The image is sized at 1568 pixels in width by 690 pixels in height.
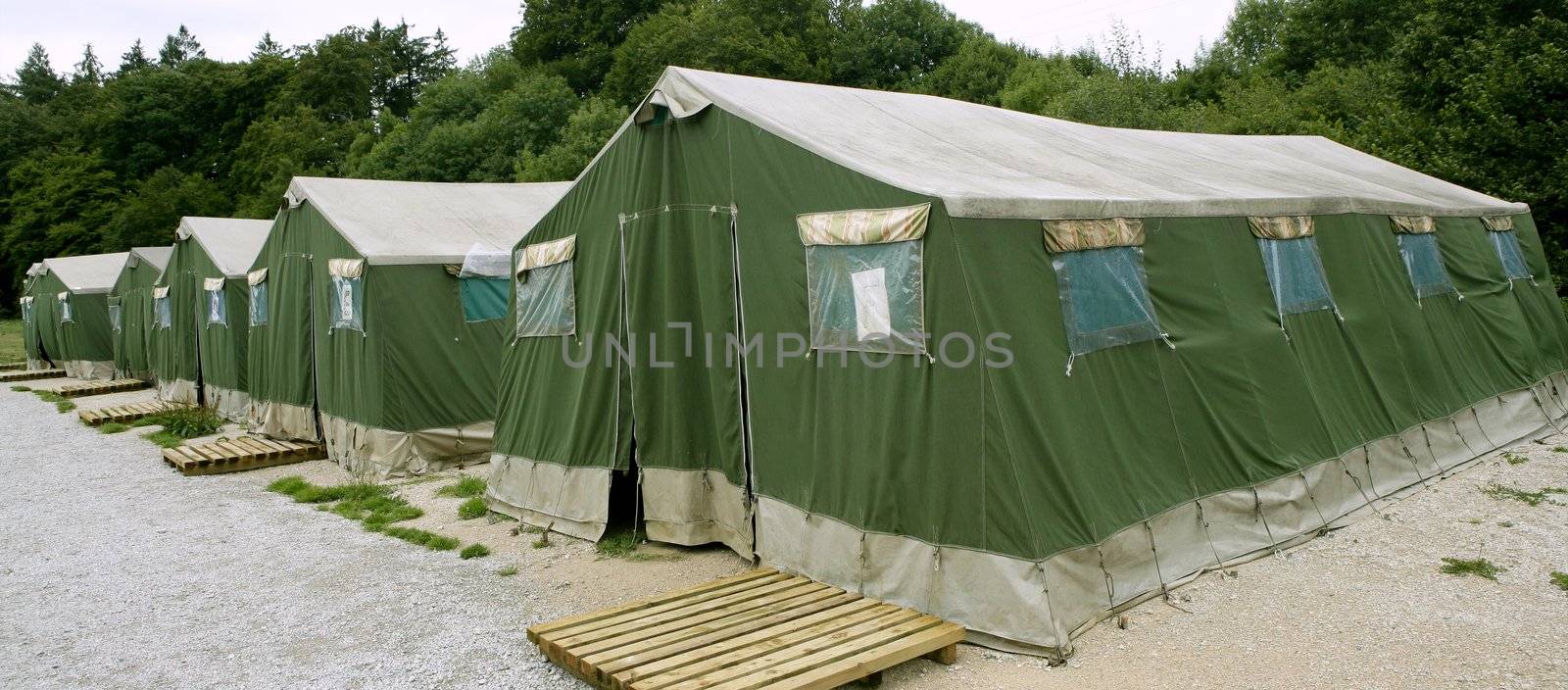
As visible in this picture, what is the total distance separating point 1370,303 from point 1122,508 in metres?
4.15

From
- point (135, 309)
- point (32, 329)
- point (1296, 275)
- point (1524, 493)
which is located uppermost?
point (1296, 275)

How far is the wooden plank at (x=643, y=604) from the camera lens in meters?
5.05

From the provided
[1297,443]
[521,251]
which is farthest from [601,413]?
[1297,443]

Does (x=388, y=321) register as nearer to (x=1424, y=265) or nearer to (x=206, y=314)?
(x=206, y=314)

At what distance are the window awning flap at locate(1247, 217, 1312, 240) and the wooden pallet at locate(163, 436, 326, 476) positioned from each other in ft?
33.5

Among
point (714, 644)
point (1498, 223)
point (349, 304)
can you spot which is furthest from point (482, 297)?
point (1498, 223)

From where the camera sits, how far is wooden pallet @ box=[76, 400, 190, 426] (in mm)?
15492

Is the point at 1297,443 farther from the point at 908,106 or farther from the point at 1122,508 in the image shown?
the point at 908,106

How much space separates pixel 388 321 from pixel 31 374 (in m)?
20.8

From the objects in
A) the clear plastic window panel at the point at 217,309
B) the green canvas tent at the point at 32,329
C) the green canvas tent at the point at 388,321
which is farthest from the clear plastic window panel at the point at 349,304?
the green canvas tent at the point at 32,329

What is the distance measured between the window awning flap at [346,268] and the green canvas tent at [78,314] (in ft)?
53.2

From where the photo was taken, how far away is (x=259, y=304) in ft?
43.8

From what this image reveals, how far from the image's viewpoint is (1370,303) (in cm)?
788

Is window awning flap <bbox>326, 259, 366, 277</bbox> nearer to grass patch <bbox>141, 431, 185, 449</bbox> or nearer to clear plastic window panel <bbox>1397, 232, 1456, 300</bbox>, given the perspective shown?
grass patch <bbox>141, 431, 185, 449</bbox>
